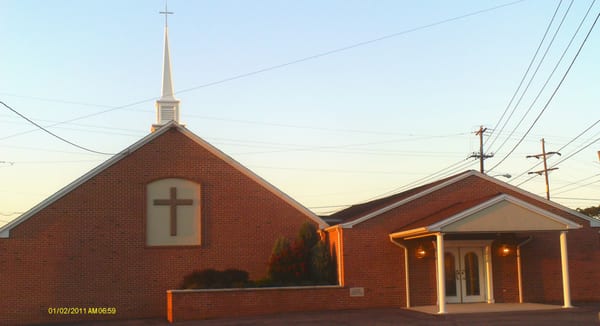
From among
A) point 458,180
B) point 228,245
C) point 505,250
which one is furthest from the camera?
point 228,245

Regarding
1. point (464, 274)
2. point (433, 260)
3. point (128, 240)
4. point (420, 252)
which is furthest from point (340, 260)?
point (128, 240)

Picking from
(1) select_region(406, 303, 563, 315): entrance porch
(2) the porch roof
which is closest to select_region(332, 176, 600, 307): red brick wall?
(1) select_region(406, 303, 563, 315): entrance porch

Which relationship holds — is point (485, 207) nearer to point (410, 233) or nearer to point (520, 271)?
point (410, 233)

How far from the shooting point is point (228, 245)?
28234mm

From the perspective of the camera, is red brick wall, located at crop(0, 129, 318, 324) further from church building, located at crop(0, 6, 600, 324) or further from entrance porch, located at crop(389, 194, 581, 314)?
entrance porch, located at crop(389, 194, 581, 314)

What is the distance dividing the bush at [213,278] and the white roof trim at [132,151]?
3662mm

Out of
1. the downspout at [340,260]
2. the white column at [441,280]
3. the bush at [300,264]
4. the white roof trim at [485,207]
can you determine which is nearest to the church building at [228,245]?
the downspout at [340,260]

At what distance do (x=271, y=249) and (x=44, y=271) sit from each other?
838 cm

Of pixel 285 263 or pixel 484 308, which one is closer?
pixel 484 308

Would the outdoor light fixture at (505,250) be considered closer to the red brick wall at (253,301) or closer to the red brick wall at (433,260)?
the red brick wall at (433,260)

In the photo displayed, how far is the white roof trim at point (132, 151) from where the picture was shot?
26281 mm

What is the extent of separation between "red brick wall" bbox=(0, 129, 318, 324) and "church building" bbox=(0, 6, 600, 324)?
0.04 meters

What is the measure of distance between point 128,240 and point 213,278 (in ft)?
11.4

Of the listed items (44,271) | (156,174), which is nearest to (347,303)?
(156,174)
